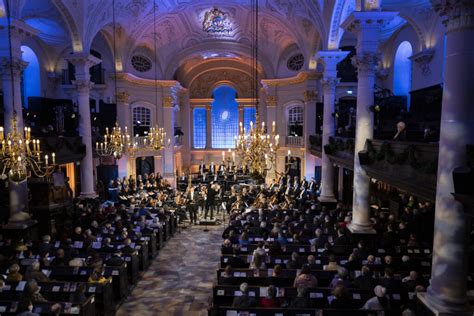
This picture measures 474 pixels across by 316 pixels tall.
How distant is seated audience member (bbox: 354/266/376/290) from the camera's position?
26.3 feet

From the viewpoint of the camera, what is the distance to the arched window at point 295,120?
88.9 ft

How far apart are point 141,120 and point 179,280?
1833 cm

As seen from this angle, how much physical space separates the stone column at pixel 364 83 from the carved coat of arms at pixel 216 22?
14649mm

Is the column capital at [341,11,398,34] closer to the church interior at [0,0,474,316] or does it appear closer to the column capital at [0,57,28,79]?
the church interior at [0,0,474,316]

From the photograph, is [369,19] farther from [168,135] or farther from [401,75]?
[168,135]

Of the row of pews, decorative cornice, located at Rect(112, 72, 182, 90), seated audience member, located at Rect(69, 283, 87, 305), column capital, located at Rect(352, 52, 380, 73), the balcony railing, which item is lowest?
the row of pews

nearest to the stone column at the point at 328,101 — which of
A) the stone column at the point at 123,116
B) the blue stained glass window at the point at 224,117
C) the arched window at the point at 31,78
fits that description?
the stone column at the point at 123,116

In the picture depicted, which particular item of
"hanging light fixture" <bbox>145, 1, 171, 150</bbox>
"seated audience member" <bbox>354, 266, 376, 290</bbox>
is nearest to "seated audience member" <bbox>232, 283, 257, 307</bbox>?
"seated audience member" <bbox>354, 266, 376, 290</bbox>

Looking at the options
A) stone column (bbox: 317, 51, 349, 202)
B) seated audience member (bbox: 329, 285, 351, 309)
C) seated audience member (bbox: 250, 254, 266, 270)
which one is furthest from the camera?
stone column (bbox: 317, 51, 349, 202)

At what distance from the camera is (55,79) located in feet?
74.0

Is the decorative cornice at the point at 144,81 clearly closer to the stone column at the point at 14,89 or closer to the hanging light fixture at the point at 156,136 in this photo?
the hanging light fixture at the point at 156,136

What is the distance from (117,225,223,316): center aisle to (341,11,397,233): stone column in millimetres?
5105

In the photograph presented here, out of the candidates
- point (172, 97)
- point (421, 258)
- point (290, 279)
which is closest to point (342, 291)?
point (290, 279)

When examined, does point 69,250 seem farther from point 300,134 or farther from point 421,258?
point 300,134
